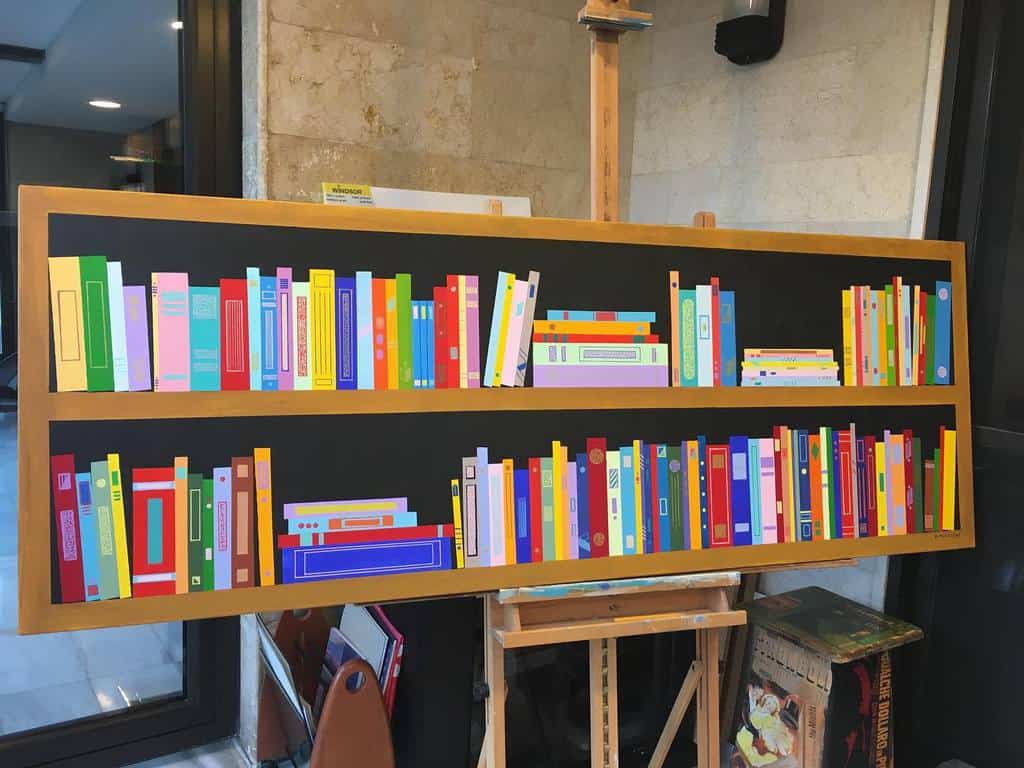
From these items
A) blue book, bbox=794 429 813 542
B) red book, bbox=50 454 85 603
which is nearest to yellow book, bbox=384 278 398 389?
red book, bbox=50 454 85 603

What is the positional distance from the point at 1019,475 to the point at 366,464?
1.51m

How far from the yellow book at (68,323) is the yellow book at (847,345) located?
146 cm

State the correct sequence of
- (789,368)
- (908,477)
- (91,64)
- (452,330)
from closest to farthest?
(452,330) → (789,368) → (908,477) → (91,64)

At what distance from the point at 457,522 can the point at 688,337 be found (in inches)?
23.1

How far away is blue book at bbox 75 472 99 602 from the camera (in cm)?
129

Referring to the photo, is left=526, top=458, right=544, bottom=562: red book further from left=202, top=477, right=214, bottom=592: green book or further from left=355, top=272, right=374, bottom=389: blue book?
left=202, top=477, right=214, bottom=592: green book

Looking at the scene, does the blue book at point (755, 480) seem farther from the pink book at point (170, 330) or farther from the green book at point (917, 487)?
the pink book at point (170, 330)

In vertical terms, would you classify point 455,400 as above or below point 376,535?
above

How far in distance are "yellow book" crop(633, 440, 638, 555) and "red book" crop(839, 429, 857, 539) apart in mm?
469

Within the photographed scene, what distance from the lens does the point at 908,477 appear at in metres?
1.79

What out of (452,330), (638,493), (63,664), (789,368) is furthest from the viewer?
(63,664)

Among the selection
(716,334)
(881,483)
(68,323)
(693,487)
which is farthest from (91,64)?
(881,483)

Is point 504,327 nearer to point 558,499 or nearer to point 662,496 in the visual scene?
point 558,499

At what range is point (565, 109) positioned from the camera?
8.12 ft
